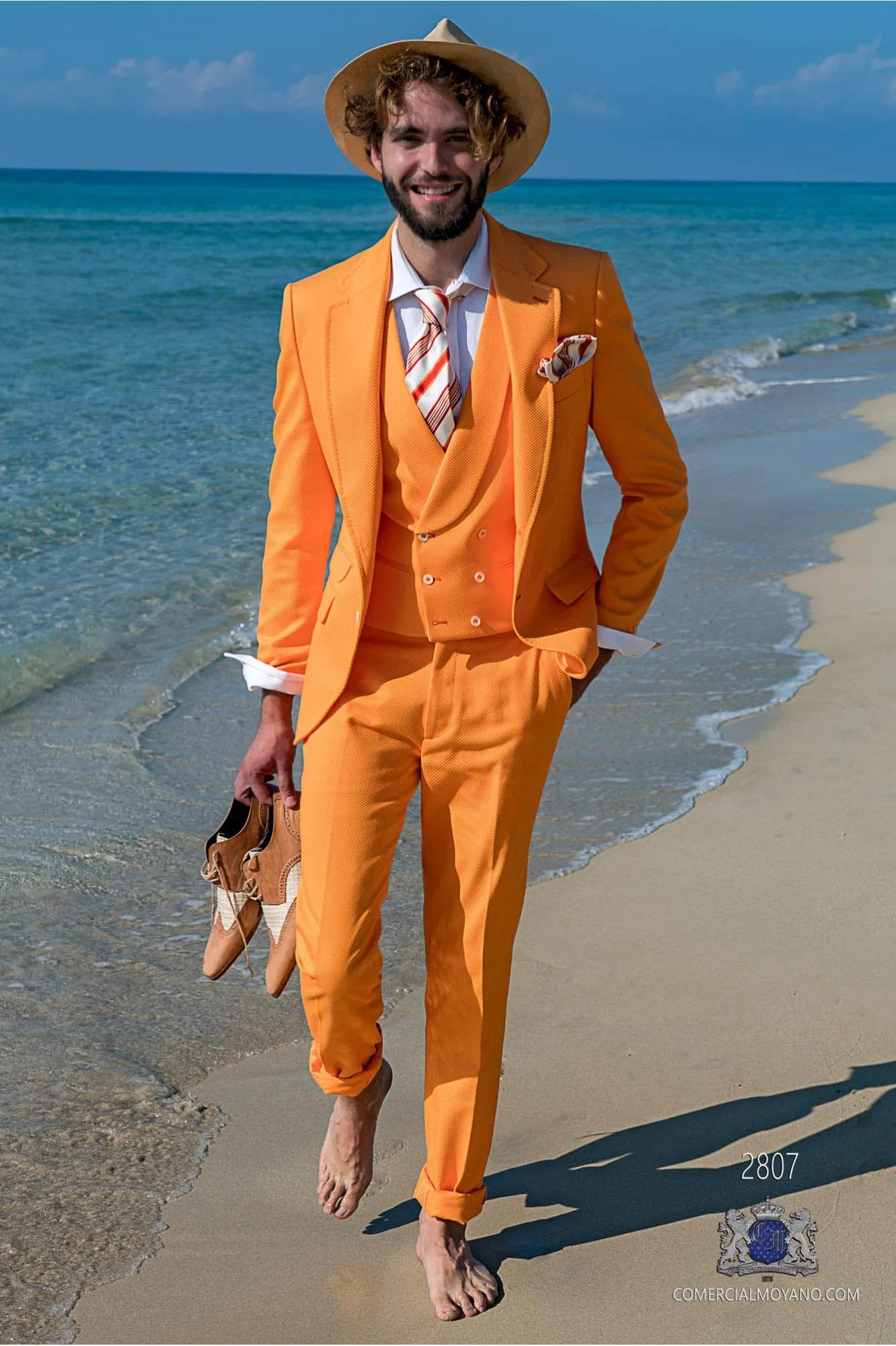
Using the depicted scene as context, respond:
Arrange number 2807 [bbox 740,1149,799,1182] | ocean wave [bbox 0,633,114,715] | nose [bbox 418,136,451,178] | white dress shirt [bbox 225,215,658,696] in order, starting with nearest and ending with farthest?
nose [bbox 418,136,451,178] < white dress shirt [bbox 225,215,658,696] < number 2807 [bbox 740,1149,799,1182] < ocean wave [bbox 0,633,114,715]

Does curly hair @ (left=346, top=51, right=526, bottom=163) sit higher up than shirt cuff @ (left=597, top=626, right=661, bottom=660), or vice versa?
curly hair @ (left=346, top=51, right=526, bottom=163)

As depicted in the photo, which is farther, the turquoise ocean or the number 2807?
the turquoise ocean

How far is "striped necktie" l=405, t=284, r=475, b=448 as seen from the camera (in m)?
2.51

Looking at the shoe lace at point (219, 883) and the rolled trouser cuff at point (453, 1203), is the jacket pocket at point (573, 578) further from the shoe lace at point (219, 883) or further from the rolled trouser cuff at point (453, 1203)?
the rolled trouser cuff at point (453, 1203)

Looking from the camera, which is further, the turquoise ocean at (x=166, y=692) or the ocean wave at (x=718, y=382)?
the ocean wave at (x=718, y=382)

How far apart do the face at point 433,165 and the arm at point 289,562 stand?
11.9 inches

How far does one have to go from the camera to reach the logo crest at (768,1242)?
8.95 ft

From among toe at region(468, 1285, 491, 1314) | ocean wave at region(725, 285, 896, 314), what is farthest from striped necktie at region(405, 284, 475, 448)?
ocean wave at region(725, 285, 896, 314)

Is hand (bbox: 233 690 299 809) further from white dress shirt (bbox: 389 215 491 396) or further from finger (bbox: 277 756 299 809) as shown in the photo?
white dress shirt (bbox: 389 215 491 396)

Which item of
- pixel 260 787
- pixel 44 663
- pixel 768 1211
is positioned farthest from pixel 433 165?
pixel 44 663

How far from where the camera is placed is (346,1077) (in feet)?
8.93

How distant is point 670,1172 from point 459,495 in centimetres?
154

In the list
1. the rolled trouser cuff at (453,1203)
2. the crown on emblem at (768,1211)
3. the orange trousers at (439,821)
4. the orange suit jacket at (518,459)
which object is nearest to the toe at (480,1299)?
the rolled trouser cuff at (453,1203)

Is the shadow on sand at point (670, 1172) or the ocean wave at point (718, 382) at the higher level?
the shadow on sand at point (670, 1172)
